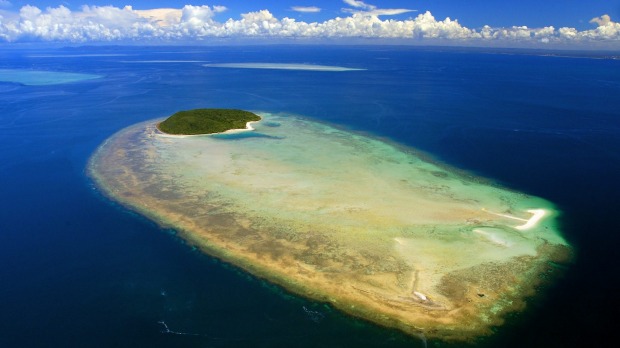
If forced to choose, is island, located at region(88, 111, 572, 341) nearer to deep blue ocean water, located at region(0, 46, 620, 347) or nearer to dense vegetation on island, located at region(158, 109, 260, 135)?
deep blue ocean water, located at region(0, 46, 620, 347)

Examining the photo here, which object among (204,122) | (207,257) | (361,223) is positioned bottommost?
(207,257)

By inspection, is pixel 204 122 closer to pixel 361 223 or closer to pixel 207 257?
pixel 207 257

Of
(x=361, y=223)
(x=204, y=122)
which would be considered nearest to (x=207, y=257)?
(x=361, y=223)

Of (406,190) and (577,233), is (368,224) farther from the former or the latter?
(577,233)

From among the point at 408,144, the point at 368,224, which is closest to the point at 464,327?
the point at 368,224

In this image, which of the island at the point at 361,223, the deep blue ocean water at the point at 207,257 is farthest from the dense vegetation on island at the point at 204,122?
the deep blue ocean water at the point at 207,257

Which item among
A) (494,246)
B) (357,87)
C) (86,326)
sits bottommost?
(86,326)
